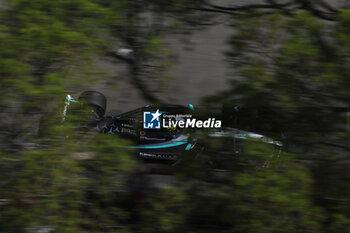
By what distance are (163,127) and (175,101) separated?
1.05ft

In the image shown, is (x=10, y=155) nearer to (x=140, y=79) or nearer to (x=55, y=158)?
(x=55, y=158)

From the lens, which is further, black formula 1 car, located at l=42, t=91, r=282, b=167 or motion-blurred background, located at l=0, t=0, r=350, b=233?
black formula 1 car, located at l=42, t=91, r=282, b=167

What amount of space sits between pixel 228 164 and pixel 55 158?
44.3 inches

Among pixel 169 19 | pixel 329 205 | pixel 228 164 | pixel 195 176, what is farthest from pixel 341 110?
pixel 169 19

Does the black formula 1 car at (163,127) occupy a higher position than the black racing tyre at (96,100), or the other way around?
the black racing tyre at (96,100)

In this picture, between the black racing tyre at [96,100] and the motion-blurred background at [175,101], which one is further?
the black racing tyre at [96,100]

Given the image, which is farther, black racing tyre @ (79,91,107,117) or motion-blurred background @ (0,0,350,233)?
black racing tyre @ (79,91,107,117)

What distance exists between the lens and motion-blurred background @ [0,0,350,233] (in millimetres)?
2867

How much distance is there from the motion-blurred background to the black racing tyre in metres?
0.04

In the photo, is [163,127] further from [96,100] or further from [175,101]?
[96,100]

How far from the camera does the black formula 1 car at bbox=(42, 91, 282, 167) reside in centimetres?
303

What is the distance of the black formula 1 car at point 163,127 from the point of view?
3.03m

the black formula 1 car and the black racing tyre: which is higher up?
the black racing tyre

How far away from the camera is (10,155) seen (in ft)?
9.65
